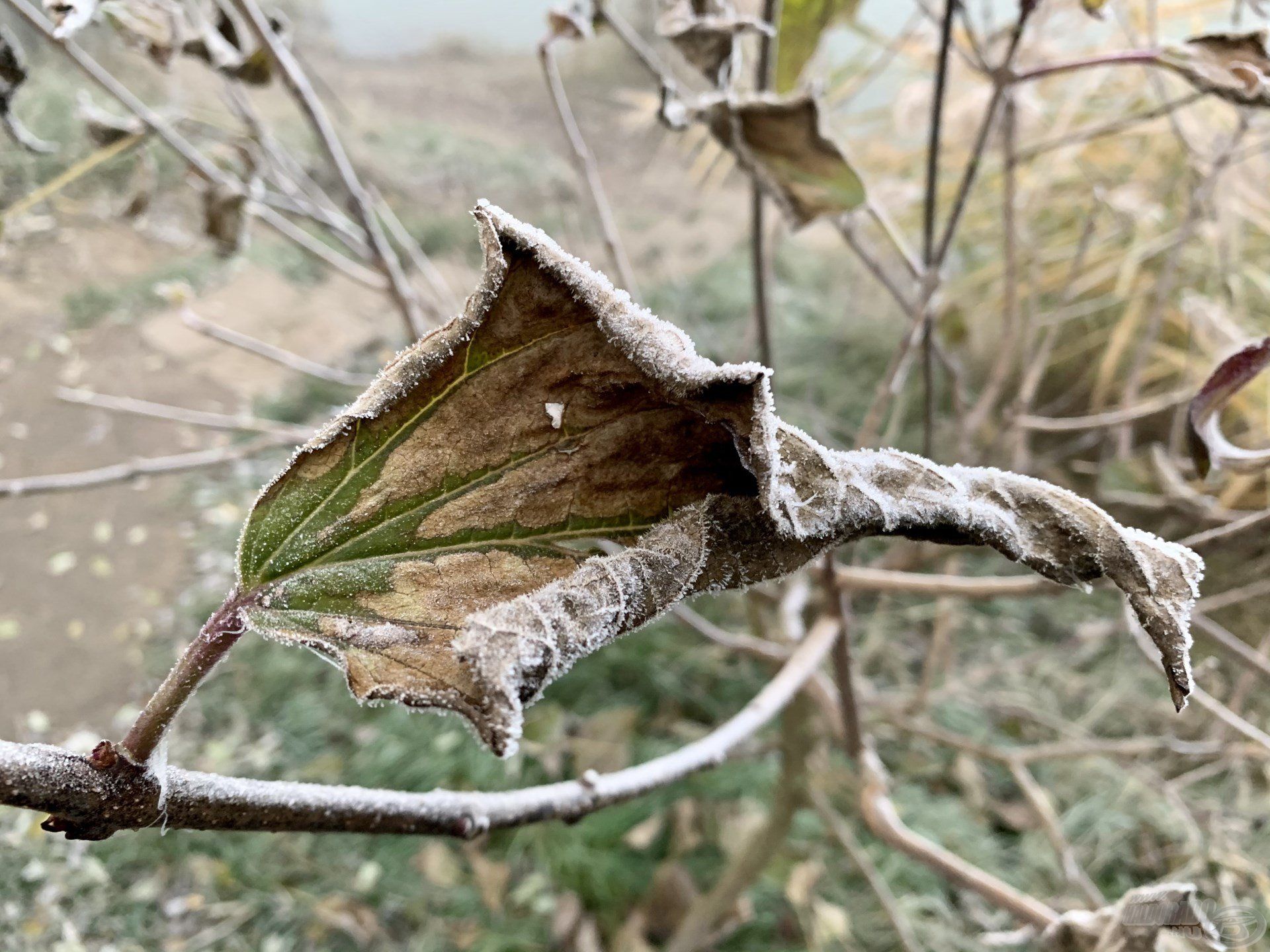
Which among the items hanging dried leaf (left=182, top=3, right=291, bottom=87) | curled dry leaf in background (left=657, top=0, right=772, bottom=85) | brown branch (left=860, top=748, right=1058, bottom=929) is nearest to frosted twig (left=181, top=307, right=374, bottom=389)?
hanging dried leaf (left=182, top=3, right=291, bottom=87)

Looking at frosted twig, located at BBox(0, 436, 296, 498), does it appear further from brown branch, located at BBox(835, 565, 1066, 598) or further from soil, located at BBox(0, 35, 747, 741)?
brown branch, located at BBox(835, 565, 1066, 598)

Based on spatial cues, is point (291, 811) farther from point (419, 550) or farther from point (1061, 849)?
point (1061, 849)

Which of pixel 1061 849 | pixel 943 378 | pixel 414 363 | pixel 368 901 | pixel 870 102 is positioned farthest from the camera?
pixel 870 102

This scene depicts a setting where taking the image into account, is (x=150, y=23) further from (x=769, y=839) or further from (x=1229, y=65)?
(x=769, y=839)

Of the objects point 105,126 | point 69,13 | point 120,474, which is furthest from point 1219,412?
point 120,474

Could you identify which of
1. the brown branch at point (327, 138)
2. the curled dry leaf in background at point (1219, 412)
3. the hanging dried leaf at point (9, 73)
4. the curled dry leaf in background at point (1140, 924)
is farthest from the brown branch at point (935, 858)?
the hanging dried leaf at point (9, 73)

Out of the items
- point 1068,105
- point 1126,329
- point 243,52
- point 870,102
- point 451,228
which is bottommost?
point 243,52

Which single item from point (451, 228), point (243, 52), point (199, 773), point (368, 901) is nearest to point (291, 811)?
point (199, 773)

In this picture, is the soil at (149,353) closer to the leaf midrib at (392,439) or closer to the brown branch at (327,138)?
the brown branch at (327,138)
